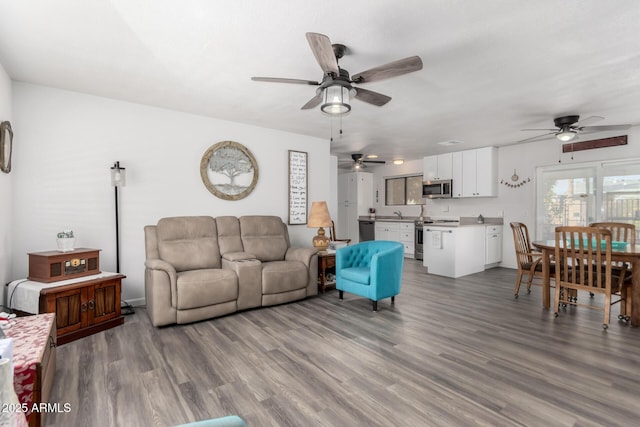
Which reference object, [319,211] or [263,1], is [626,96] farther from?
[263,1]

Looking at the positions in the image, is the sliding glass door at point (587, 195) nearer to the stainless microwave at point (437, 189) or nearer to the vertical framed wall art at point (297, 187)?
the stainless microwave at point (437, 189)

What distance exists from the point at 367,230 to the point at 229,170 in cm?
474

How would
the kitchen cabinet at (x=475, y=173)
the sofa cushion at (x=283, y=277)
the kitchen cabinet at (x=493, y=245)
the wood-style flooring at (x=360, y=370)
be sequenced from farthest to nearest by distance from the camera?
the kitchen cabinet at (x=475, y=173)
the kitchen cabinet at (x=493, y=245)
the sofa cushion at (x=283, y=277)
the wood-style flooring at (x=360, y=370)

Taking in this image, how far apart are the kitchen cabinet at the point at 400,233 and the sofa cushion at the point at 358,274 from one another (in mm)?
3693

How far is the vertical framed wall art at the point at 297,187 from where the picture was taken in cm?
517

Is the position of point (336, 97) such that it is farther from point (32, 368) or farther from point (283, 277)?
point (32, 368)

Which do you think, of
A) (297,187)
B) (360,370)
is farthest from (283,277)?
(297,187)

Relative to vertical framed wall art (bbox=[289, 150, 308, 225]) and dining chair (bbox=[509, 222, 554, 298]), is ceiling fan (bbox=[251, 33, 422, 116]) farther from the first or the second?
dining chair (bbox=[509, 222, 554, 298])

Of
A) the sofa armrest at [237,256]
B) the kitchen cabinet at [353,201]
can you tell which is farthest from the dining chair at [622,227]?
the kitchen cabinet at [353,201]

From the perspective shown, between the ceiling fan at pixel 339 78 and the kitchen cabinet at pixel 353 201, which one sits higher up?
A: the ceiling fan at pixel 339 78

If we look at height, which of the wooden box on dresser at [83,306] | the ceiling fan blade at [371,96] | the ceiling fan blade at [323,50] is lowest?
the wooden box on dresser at [83,306]

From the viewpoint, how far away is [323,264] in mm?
4504

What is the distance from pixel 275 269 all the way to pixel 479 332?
2234mm

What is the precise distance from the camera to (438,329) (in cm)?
309
